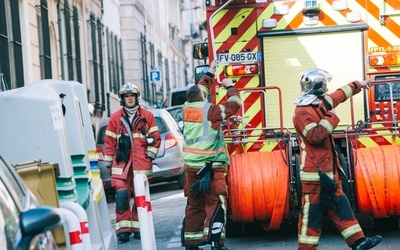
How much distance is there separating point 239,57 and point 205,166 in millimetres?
1867

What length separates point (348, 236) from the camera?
8906 mm

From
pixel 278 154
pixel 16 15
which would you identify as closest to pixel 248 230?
pixel 278 154

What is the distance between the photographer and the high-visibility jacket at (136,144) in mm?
11750

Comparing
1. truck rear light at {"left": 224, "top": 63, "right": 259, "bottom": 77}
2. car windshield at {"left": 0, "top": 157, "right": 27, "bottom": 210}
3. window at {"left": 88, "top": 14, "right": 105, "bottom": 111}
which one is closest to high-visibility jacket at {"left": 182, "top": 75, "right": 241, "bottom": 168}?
truck rear light at {"left": 224, "top": 63, "right": 259, "bottom": 77}

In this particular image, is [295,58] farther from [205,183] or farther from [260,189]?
A: [205,183]

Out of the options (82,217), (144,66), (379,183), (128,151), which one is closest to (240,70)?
(128,151)

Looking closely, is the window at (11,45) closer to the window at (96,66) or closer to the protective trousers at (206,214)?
the window at (96,66)

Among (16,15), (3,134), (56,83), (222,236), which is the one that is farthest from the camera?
(16,15)

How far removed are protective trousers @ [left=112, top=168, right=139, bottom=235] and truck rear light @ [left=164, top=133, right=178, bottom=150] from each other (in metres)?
6.33

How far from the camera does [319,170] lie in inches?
353

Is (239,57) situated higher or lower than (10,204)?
higher

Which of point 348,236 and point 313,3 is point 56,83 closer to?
point 348,236

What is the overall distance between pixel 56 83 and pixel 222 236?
10.1 feet

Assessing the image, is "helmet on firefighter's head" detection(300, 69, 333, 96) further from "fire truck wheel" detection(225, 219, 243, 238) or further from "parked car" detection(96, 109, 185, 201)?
"parked car" detection(96, 109, 185, 201)
